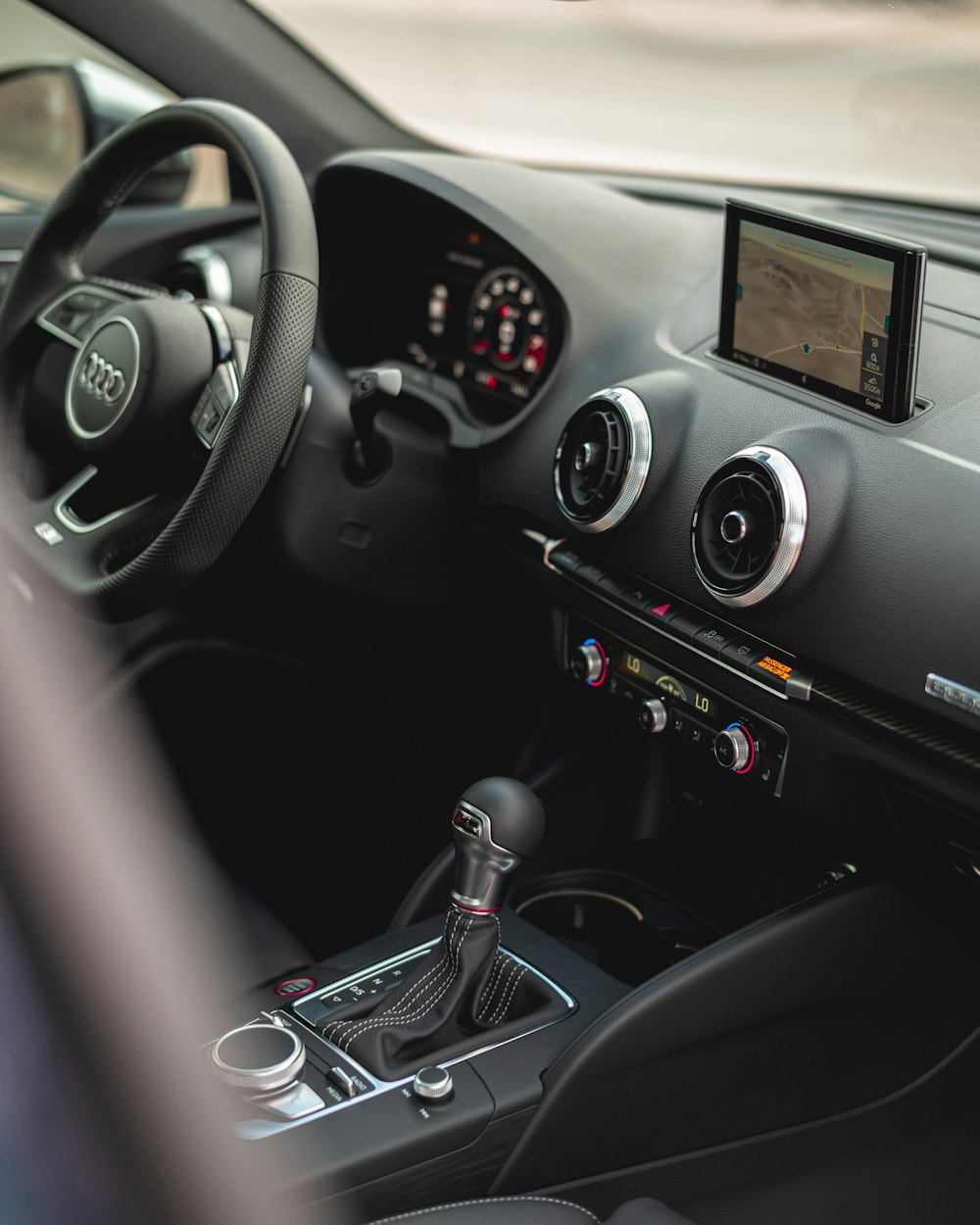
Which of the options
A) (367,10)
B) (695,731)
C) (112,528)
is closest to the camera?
(695,731)

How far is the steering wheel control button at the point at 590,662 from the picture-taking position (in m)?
1.66

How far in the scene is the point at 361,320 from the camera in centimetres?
218

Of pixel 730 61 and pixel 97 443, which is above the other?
pixel 730 61

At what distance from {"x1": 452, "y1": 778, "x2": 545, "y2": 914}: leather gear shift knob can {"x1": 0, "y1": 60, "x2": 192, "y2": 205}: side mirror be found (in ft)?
4.30

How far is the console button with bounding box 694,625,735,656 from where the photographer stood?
A: 4.68ft

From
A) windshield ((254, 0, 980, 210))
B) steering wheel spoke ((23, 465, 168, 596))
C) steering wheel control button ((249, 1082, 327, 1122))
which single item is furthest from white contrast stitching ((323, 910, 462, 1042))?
windshield ((254, 0, 980, 210))

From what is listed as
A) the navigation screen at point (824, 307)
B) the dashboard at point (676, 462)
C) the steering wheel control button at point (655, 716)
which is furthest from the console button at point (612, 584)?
the navigation screen at point (824, 307)

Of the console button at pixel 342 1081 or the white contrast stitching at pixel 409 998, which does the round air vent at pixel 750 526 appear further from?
the console button at pixel 342 1081

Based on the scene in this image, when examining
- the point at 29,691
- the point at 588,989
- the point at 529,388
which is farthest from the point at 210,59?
the point at 29,691

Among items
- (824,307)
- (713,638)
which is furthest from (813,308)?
(713,638)

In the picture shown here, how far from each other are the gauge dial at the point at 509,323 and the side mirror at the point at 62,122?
2.10 feet

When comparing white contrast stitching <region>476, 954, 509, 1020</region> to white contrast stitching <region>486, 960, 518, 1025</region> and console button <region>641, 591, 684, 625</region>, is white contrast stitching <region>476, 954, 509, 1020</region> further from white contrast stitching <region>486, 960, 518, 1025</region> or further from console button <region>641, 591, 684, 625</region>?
console button <region>641, 591, 684, 625</region>

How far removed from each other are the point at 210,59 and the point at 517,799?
137cm

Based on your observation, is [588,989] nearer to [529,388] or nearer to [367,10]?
[529,388]
